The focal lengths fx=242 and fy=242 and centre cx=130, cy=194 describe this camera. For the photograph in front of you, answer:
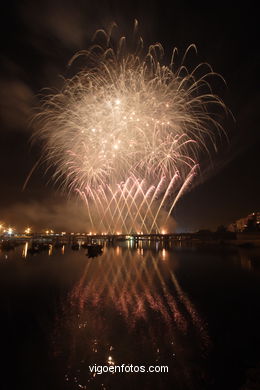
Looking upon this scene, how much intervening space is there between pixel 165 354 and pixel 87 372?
332cm

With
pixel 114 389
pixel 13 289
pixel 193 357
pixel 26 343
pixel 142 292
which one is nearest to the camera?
pixel 114 389

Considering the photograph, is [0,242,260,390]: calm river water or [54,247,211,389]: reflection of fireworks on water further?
[54,247,211,389]: reflection of fireworks on water

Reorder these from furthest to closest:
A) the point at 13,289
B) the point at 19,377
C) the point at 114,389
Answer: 1. the point at 13,289
2. the point at 19,377
3. the point at 114,389

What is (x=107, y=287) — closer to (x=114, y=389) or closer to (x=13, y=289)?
(x=13, y=289)

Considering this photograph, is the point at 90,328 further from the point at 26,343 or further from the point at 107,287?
the point at 107,287

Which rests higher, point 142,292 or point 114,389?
point 142,292

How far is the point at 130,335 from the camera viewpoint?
11906 millimetres

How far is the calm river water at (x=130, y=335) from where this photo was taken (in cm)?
869

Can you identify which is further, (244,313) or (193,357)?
(244,313)

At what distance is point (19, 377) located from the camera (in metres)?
8.85

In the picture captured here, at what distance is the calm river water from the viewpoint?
28.5 feet

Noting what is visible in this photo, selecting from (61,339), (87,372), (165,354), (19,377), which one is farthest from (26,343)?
(165,354)

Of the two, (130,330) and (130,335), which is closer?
(130,335)

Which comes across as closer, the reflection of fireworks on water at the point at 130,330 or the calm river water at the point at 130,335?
the calm river water at the point at 130,335
